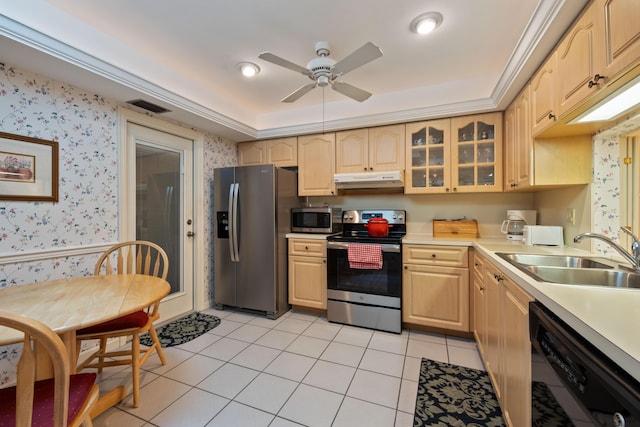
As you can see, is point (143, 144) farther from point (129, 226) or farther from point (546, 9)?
point (546, 9)

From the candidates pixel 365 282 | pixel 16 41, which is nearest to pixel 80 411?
pixel 16 41

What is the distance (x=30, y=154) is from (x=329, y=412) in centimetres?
259

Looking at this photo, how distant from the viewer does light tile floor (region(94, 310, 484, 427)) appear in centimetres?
158

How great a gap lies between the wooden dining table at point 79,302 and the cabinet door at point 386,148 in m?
2.34

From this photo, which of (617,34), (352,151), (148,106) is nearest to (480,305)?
(617,34)

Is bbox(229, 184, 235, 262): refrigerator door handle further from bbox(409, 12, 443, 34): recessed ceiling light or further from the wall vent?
bbox(409, 12, 443, 34): recessed ceiling light

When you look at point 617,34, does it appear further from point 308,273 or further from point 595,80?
point 308,273

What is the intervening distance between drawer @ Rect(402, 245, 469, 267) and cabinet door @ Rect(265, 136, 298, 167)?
5.68 ft

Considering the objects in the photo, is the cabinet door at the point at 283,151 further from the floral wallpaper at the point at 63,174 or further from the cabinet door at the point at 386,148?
the floral wallpaper at the point at 63,174

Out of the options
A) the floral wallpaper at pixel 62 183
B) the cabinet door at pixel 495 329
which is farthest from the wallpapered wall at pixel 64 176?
the cabinet door at pixel 495 329

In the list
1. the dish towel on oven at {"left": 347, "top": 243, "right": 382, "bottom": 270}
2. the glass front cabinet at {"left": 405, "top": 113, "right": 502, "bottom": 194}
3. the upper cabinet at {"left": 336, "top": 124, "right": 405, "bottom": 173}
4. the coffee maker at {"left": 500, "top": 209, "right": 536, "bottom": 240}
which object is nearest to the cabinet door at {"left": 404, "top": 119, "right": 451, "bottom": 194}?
the glass front cabinet at {"left": 405, "top": 113, "right": 502, "bottom": 194}

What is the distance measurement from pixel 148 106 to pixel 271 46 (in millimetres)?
1260

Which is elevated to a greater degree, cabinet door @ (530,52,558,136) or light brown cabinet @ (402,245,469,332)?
cabinet door @ (530,52,558,136)

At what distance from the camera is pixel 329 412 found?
161 cm
